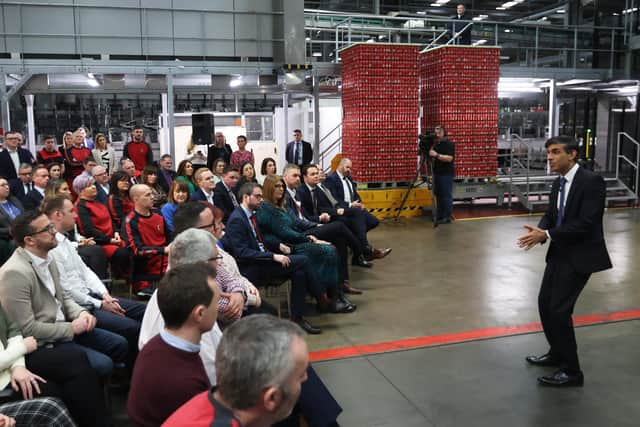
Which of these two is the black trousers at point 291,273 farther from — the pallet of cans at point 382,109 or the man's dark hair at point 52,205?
the pallet of cans at point 382,109

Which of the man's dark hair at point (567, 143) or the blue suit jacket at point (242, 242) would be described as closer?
the man's dark hair at point (567, 143)

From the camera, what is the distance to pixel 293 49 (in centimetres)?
1192

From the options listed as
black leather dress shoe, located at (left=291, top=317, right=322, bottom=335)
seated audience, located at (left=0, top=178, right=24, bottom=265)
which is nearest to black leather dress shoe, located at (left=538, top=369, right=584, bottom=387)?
black leather dress shoe, located at (left=291, top=317, right=322, bottom=335)

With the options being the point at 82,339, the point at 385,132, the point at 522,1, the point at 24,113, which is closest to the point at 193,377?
the point at 82,339

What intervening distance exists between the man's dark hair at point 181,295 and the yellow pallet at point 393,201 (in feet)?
30.7

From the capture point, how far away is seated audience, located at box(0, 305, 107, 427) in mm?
2867

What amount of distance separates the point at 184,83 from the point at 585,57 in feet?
44.1

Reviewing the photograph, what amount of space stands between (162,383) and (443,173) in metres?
9.64

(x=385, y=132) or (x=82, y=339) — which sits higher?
(x=385, y=132)

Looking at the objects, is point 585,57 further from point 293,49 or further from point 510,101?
point 293,49

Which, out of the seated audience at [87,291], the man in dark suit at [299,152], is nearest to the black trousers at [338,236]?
the seated audience at [87,291]

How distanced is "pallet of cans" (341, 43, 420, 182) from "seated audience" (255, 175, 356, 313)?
606cm

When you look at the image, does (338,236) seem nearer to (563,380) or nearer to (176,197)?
(176,197)

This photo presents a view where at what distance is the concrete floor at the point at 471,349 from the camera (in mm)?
3609
